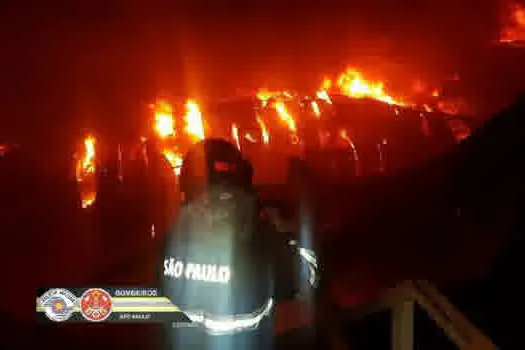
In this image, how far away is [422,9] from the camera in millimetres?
23547

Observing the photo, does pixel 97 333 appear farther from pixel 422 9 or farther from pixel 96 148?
pixel 422 9

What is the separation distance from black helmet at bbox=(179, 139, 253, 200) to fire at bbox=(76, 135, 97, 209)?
980 centimetres

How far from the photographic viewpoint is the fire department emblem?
573 cm

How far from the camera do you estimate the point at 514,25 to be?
22906 millimetres

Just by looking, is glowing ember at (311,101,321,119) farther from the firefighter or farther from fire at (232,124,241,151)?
the firefighter

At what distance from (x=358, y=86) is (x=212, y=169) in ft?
57.2

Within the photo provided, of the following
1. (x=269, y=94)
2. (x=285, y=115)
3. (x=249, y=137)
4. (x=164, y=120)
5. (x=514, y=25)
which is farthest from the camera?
(x=514, y=25)

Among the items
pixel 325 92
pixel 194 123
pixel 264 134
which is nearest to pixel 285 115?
pixel 264 134

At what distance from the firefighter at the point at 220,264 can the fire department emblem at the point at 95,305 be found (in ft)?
3.30

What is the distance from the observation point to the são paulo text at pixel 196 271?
4453 mm

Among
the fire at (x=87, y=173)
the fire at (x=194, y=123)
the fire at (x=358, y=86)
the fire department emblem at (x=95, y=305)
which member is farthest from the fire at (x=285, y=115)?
the fire department emblem at (x=95, y=305)

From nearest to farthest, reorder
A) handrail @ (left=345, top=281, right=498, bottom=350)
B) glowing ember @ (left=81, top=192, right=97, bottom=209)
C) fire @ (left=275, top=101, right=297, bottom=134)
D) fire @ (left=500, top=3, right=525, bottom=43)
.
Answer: handrail @ (left=345, top=281, right=498, bottom=350) → glowing ember @ (left=81, top=192, right=97, bottom=209) → fire @ (left=275, top=101, right=297, bottom=134) → fire @ (left=500, top=3, right=525, bottom=43)

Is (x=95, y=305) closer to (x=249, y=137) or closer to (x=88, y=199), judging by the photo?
(x=88, y=199)

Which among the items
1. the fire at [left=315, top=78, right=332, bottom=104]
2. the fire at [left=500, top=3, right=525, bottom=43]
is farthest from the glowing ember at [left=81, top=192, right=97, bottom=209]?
the fire at [left=500, top=3, right=525, bottom=43]
